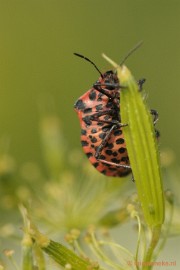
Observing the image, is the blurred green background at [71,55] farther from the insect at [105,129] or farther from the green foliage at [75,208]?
the insect at [105,129]

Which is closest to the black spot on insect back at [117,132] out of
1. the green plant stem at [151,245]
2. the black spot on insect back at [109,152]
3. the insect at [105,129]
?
the insect at [105,129]

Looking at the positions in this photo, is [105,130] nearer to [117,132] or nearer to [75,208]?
[117,132]

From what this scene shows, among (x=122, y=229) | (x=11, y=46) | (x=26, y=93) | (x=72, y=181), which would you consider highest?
(x=11, y=46)

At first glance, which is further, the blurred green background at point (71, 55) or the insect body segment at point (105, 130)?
the blurred green background at point (71, 55)

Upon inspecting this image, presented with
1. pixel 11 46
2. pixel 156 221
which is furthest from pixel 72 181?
pixel 11 46

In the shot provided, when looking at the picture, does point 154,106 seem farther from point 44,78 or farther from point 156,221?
point 156,221

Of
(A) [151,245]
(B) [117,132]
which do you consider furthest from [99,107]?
(A) [151,245]
